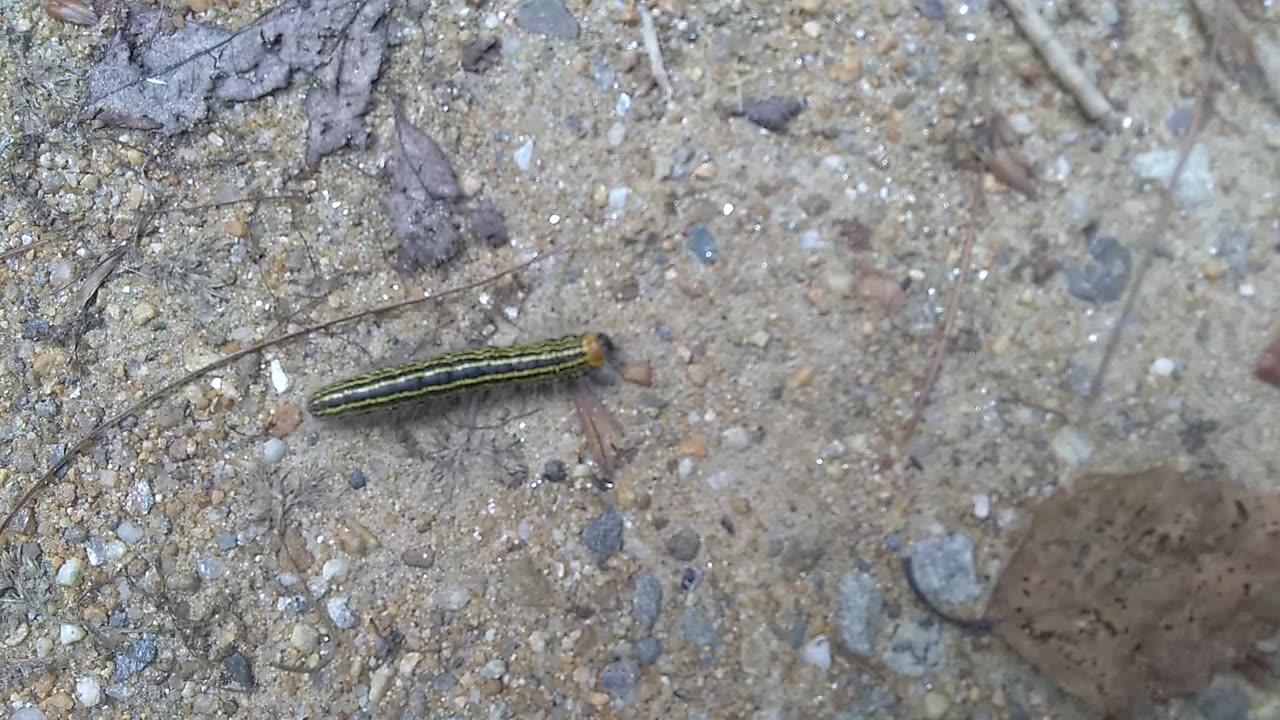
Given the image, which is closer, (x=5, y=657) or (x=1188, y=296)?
(x=1188, y=296)

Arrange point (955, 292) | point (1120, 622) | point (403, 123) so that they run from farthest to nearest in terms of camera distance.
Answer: point (403, 123) → point (955, 292) → point (1120, 622)

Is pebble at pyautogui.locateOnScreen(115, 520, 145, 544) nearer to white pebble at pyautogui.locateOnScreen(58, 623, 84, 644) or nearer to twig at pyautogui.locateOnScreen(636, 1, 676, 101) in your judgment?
white pebble at pyautogui.locateOnScreen(58, 623, 84, 644)

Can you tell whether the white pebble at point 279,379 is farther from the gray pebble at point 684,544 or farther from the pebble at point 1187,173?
the pebble at point 1187,173

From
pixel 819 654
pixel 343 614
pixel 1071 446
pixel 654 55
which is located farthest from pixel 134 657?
pixel 1071 446

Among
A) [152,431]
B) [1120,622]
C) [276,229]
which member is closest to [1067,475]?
[1120,622]

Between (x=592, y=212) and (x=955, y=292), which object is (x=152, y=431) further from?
(x=955, y=292)

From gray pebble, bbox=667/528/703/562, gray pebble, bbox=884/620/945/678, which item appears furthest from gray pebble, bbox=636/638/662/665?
gray pebble, bbox=884/620/945/678
